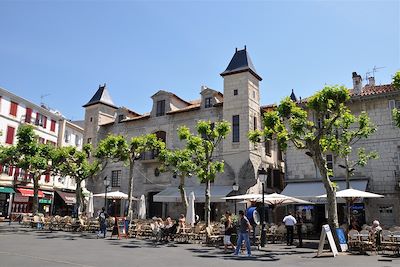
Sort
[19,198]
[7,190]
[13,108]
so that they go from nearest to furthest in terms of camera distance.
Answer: [7,190] < [19,198] < [13,108]

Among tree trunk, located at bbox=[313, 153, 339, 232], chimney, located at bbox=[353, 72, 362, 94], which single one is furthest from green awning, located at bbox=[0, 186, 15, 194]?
chimney, located at bbox=[353, 72, 362, 94]

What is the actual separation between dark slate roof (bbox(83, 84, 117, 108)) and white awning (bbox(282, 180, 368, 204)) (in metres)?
20.3

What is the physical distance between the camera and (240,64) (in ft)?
91.2

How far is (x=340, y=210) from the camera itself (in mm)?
23359

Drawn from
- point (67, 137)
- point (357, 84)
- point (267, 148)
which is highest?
point (357, 84)

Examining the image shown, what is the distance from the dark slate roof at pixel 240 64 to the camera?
2721 cm

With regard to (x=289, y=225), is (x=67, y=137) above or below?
above

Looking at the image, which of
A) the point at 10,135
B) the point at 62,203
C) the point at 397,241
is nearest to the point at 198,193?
the point at 397,241

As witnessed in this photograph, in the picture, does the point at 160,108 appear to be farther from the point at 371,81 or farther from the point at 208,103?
the point at 371,81

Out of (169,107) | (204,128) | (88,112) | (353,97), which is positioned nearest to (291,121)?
(204,128)

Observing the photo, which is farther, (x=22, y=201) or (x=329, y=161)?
(x=22, y=201)

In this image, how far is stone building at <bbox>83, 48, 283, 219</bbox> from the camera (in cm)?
2581

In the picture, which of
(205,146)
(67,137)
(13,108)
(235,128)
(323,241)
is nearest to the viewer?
(323,241)

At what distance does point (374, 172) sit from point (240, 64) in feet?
40.7
